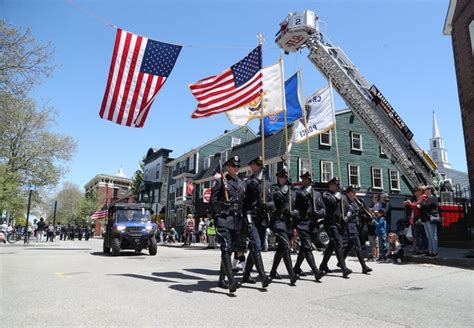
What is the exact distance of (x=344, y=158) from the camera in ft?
98.8

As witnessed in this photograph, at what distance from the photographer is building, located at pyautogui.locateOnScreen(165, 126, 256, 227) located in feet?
136

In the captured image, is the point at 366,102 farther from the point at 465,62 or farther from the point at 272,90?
the point at 272,90

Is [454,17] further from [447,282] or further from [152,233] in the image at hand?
[152,233]

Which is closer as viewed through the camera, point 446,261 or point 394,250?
point 446,261

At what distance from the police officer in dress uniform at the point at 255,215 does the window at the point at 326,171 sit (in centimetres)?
2354

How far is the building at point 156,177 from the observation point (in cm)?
5097

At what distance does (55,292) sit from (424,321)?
5255 mm

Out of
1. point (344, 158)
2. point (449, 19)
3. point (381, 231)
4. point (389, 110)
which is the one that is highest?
point (449, 19)

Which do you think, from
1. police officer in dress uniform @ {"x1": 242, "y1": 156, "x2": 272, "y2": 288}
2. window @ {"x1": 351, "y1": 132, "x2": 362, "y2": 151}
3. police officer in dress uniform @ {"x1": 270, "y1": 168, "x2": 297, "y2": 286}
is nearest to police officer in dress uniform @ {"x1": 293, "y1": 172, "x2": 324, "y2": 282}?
police officer in dress uniform @ {"x1": 270, "y1": 168, "x2": 297, "y2": 286}

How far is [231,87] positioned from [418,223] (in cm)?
659

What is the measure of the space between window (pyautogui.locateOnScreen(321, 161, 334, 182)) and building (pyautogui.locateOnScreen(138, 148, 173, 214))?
26.1 metres

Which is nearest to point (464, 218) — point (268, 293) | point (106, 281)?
point (268, 293)

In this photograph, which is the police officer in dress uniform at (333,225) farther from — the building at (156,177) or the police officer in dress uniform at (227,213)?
the building at (156,177)

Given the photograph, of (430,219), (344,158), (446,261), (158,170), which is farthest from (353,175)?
(158,170)
